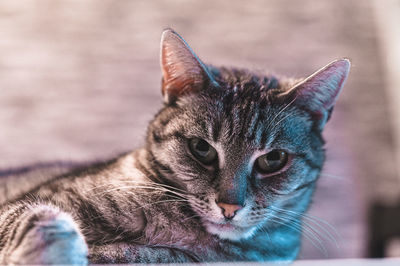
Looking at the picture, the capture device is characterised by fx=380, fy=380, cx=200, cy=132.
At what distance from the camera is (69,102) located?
142 centimetres

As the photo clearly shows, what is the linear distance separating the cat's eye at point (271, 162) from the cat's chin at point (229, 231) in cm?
11

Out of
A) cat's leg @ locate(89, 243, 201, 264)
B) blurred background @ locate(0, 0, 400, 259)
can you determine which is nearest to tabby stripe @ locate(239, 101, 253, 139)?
cat's leg @ locate(89, 243, 201, 264)

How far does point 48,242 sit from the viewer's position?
54 cm

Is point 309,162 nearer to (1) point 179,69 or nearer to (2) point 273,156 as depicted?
(2) point 273,156

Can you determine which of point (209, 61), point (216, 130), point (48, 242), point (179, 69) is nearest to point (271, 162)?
point (216, 130)

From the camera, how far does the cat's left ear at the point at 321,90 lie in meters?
0.71

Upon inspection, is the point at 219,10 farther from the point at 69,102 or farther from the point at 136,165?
the point at 136,165

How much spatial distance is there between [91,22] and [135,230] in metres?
1.07

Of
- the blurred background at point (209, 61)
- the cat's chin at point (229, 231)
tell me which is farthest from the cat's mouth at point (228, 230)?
the blurred background at point (209, 61)

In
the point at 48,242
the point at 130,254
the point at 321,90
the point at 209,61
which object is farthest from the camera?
the point at 209,61

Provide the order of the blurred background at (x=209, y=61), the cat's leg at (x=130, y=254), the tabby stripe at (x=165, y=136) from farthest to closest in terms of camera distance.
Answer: the blurred background at (x=209, y=61), the tabby stripe at (x=165, y=136), the cat's leg at (x=130, y=254)

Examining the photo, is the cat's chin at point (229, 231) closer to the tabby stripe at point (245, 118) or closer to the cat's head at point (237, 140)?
the cat's head at point (237, 140)

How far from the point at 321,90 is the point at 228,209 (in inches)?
11.9

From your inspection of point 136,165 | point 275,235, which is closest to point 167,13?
point 136,165
